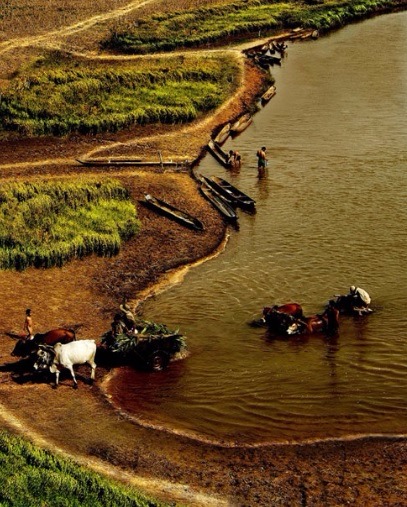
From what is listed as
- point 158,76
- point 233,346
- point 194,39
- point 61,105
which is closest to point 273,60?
point 194,39

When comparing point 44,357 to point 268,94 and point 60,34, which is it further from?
point 60,34

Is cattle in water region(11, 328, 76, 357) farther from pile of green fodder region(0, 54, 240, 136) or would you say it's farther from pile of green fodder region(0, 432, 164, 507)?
pile of green fodder region(0, 54, 240, 136)

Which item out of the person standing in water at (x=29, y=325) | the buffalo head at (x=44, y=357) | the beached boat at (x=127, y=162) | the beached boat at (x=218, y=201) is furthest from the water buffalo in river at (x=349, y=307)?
the beached boat at (x=127, y=162)

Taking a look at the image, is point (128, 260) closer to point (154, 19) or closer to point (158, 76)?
point (158, 76)

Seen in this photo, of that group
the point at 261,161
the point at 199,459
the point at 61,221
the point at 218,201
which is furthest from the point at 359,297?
the point at 261,161

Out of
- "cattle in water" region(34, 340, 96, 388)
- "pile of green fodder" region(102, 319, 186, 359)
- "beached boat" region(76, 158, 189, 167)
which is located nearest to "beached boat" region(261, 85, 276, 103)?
"beached boat" region(76, 158, 189, 167)
